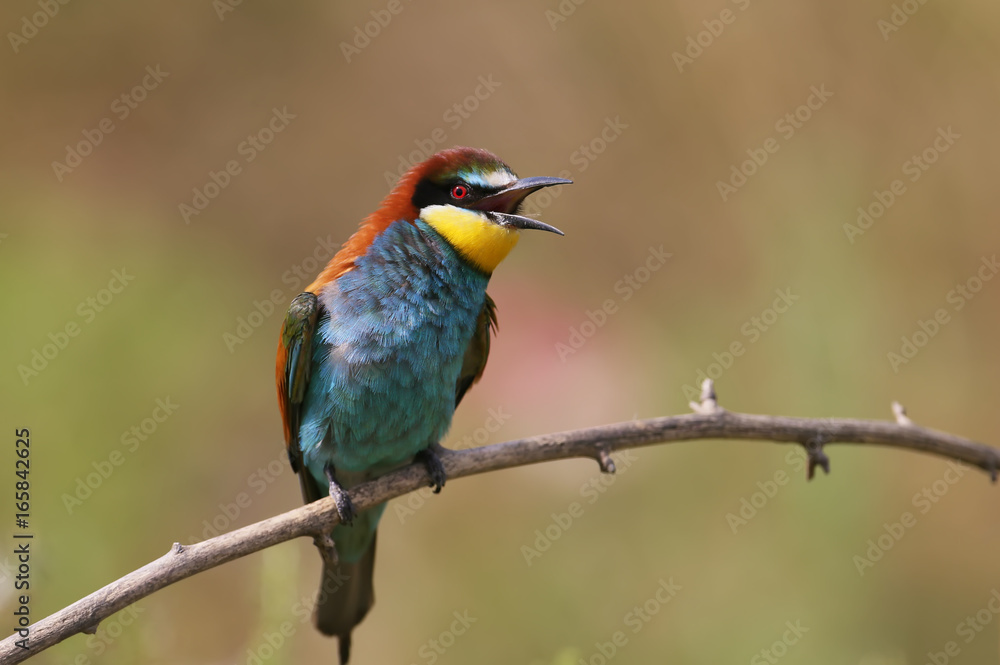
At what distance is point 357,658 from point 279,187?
1.77 m

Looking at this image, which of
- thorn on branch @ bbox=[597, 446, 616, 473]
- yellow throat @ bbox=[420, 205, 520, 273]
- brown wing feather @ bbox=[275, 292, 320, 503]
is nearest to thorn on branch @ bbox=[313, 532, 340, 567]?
brown wing feather @ bbox=[275, 292, 320, 503]

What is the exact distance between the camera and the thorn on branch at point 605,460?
180 cm

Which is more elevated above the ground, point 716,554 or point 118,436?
point 118,436

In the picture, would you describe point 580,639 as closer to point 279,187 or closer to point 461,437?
point 461,437

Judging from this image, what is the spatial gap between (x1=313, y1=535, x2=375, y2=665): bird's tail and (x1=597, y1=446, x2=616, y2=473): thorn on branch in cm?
72

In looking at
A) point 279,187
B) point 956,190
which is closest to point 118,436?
point 279,187

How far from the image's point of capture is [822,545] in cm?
220

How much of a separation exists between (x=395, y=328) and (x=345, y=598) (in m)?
0.73

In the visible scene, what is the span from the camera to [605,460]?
181 cm

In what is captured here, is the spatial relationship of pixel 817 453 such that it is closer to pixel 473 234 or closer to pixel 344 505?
pixel 473 234

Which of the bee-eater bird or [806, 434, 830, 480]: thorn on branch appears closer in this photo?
[806, 434, 830, 480]: thorn on branch

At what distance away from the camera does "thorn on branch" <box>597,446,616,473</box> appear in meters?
1.80

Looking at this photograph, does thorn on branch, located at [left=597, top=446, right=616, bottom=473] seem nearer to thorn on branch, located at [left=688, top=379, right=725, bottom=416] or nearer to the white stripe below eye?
thorn on branch, located at [left=688, top=379, right=725, bottom=416]

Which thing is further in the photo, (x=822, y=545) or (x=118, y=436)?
(x=118, y=436)
